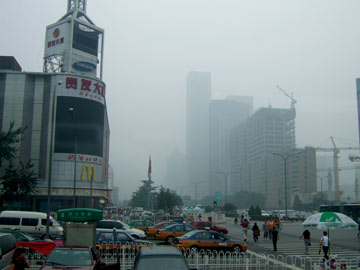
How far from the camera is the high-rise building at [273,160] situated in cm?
15062

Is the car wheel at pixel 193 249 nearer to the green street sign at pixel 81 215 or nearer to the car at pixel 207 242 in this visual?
the car at pixel 207 242

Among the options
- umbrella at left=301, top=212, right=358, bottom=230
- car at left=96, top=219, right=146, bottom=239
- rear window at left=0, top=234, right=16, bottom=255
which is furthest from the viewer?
car at left=96, top=219, right=146, bottom=239

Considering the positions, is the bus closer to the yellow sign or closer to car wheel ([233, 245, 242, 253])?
car wheel ([233, 245, 242, 253])

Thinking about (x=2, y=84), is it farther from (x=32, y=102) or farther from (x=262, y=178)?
(x=262, y=178)

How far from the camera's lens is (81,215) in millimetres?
17750

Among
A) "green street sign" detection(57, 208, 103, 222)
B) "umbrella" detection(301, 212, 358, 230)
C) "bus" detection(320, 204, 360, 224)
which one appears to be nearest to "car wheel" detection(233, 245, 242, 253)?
"umbrella" detection(301, 212, 358, 230)

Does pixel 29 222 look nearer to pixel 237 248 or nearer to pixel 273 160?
pixel 237 248

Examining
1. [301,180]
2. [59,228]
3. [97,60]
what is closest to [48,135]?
[97,60]

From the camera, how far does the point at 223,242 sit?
70.4 ft

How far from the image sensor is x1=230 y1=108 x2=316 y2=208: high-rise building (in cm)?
15062

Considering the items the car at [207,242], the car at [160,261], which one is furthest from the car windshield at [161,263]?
the car at [207,242]

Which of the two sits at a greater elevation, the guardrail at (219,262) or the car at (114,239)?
the car at (114,239)

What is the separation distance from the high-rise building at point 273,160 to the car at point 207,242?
416ft

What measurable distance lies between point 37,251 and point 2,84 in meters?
41.5
